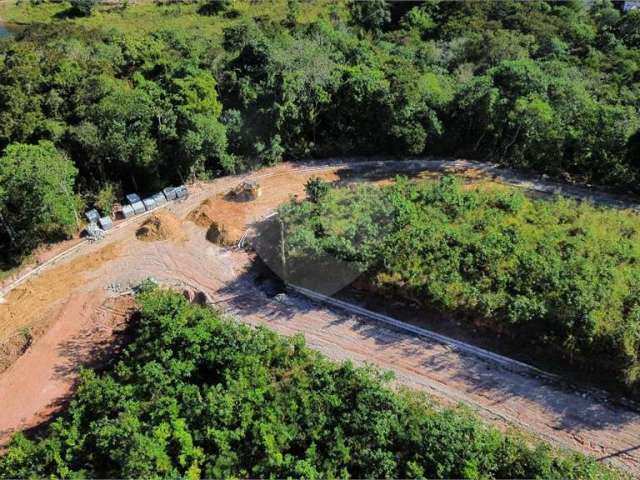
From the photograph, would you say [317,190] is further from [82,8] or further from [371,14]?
[82,8]

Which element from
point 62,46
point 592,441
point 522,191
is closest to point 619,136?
point 522,191

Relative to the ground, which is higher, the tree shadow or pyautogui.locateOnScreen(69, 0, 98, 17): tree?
pyautogui.locateOnScreen(69, 0, 98, 17): tree

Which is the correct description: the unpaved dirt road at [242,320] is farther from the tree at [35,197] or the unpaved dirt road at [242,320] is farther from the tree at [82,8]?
the tree at [82,8]

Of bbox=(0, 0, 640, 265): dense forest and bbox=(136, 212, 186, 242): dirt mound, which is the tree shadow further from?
bbox=(0, 0, 640, 265): dense forest

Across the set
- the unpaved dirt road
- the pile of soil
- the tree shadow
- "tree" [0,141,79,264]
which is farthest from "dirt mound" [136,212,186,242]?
the tree shadow

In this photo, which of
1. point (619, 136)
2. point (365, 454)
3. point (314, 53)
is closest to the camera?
point (365, 454)

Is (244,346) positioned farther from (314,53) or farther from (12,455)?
(314,53)

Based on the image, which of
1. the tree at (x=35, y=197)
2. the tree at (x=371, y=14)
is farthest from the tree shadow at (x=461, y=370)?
the tree at (x=371, y=14)
